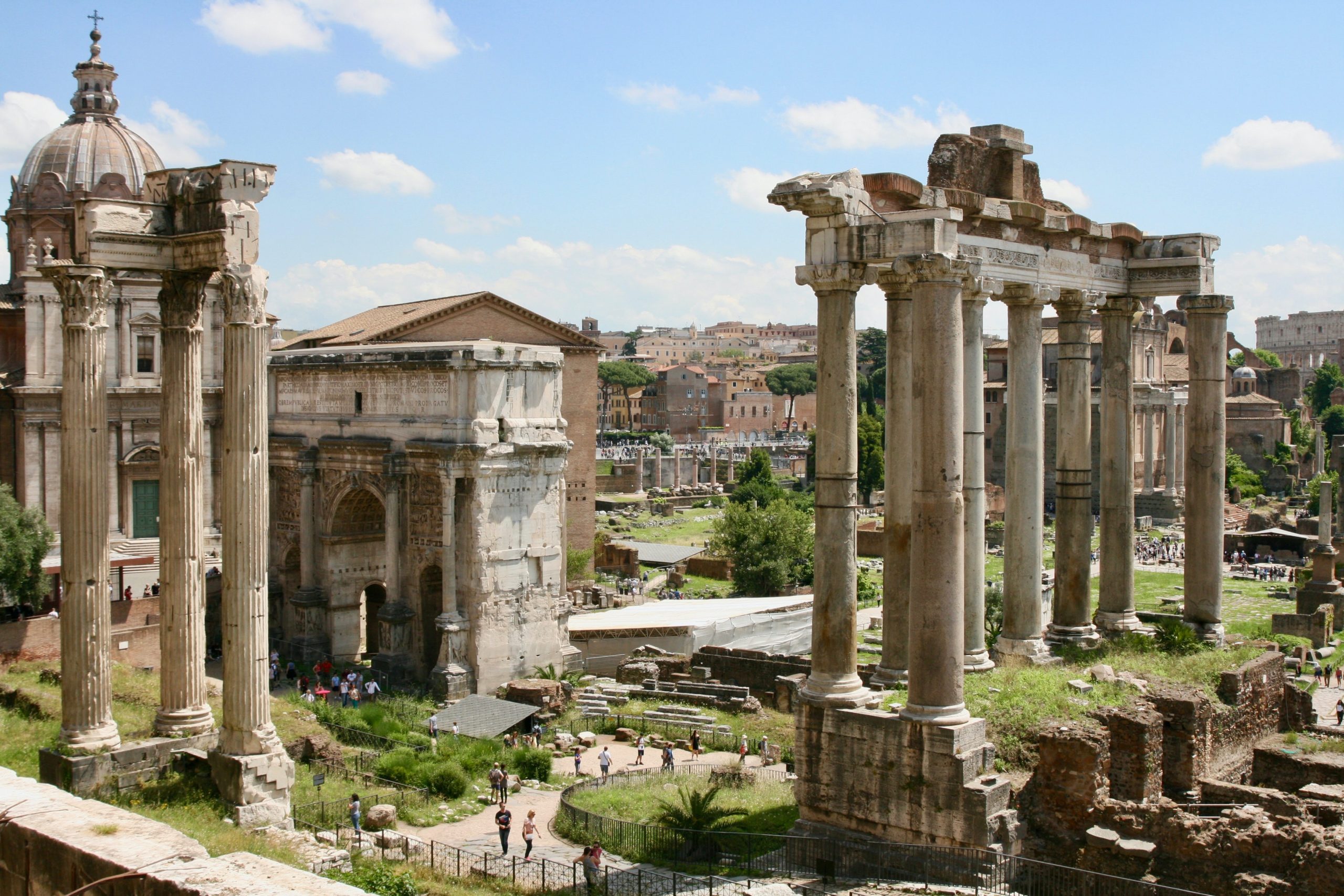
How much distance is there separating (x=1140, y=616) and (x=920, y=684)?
28.5 feet

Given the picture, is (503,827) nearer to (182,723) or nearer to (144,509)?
(182,723)

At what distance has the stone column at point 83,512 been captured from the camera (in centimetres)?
1421

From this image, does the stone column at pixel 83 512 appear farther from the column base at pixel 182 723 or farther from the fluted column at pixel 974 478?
the fluted column at pixel 974 478

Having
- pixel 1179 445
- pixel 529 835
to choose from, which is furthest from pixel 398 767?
pixel 1179 445

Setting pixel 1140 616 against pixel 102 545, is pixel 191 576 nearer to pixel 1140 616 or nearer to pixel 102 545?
pixel 102 545

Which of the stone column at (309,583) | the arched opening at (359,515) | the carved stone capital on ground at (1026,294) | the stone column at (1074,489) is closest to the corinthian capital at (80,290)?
the carved stone capital on ground at (1026,294)

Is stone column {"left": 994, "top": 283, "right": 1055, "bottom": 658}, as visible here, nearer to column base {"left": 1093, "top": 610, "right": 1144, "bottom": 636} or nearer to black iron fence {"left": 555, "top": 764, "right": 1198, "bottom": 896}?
column base {"left": 1093, "top": 610, "right": 1144, "bottom": 636}

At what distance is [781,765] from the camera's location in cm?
2167

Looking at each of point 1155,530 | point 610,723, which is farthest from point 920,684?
point 1155,530

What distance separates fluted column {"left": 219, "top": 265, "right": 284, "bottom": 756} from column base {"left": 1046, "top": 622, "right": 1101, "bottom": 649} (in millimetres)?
10244

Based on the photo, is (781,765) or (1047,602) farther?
(1047,602)

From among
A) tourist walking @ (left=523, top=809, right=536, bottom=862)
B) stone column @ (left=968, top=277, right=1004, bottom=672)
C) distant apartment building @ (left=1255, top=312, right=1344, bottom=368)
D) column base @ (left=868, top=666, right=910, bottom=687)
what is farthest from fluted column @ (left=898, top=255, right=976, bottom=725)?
distant apartment building @ (left=1255, top=312, right=1344, bottom=368)

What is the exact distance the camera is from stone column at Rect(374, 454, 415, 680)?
29.6 m

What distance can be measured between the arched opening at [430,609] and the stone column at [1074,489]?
55.9 feet
